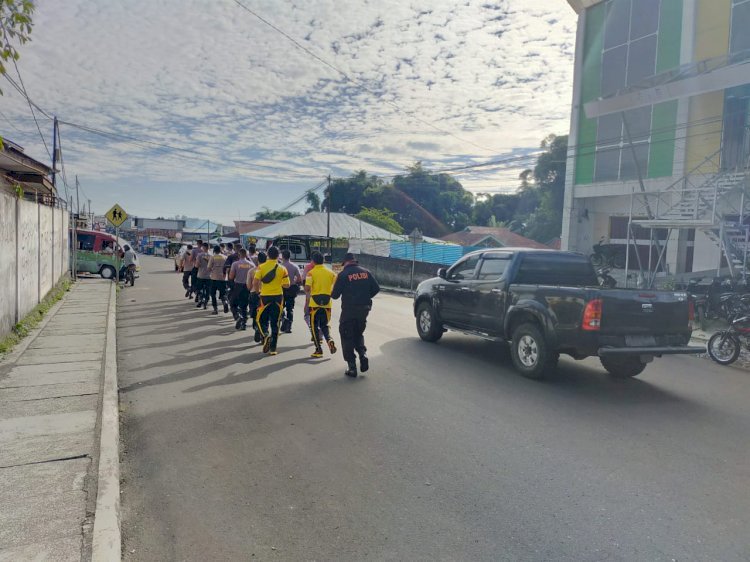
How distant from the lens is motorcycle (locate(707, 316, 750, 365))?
962cm

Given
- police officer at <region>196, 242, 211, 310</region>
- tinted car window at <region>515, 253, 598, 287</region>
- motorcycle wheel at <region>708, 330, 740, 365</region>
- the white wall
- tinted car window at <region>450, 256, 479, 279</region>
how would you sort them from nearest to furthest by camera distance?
tinted car window at <region>515, 253, 598, 287</region> → the white wall → motorcycle wheel at <region>708, 330, 740, 365</region> → tinted car window at <region>450, 256, 479, 279</region> → police officer at <region>196, 242, 211, 310</region>

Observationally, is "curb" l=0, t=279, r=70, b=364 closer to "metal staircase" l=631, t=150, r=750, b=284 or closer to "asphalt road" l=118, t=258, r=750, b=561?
"asphalt road" l=118, t=258, r=750, b=561

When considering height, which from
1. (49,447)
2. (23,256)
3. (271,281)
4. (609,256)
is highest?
(609,256)

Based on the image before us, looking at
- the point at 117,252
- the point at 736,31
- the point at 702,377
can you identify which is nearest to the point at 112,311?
the point at 117,252

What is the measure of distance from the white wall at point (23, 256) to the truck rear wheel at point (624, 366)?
30.8 ft

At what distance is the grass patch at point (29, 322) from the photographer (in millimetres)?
9074

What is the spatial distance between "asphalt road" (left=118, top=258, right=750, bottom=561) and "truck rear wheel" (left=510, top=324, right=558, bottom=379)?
23 cm

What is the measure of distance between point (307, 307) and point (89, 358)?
3.43m

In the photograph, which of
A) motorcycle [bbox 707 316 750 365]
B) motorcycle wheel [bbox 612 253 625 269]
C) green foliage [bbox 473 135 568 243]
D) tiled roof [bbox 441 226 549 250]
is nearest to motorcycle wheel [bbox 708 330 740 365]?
motorcycle [bbox 707 316 750 365]

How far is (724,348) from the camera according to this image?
9773mm

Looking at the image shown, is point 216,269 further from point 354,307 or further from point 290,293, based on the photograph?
point 354,307

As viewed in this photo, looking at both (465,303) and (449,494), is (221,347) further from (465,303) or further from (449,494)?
(449,494)

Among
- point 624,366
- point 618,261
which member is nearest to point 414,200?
point 618,261

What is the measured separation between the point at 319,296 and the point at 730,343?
A: 707cm
